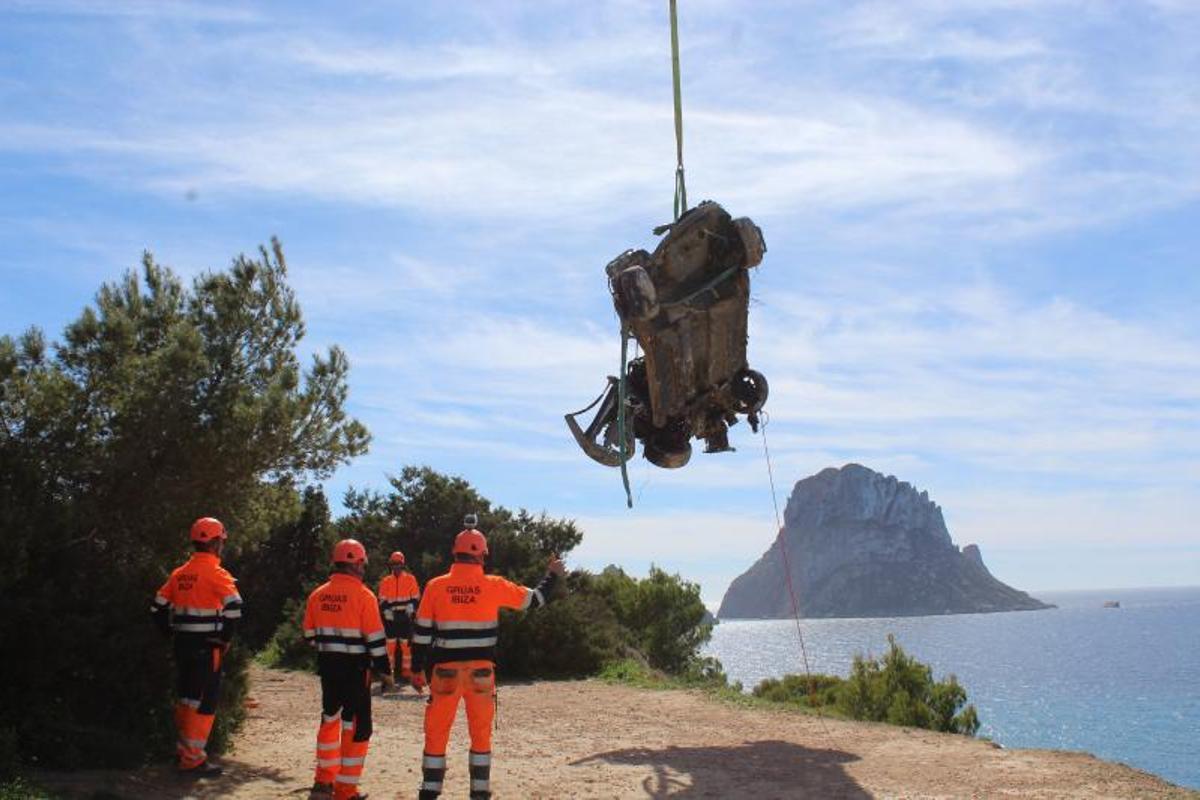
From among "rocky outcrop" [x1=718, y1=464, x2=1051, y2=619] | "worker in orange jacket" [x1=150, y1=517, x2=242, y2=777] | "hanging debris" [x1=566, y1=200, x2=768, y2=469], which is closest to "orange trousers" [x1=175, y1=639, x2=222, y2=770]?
"worker in orange jacket" [x1=150, y1=517, x2=242, y2=777]

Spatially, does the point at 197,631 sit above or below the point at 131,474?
below

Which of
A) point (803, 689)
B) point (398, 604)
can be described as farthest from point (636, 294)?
point (803, 689)

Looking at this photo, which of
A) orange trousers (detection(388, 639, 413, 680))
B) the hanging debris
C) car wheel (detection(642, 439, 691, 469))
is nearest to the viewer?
the hanging debris

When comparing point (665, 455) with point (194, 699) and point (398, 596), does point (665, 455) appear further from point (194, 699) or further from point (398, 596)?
point (398, 596)

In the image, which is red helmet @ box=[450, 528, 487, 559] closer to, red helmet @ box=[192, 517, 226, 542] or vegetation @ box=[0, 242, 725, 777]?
vegetation @ box=[0, 242, 725, 777]

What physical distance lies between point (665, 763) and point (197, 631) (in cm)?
448

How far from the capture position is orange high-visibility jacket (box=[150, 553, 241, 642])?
30.7ft

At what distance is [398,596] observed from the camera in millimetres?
16344

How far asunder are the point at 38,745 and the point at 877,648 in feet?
330

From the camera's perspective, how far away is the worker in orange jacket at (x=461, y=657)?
8.27 metres

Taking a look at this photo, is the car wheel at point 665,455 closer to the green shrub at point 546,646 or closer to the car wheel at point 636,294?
the car wheel at point 636,294

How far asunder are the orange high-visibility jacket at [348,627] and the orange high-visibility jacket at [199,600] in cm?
118

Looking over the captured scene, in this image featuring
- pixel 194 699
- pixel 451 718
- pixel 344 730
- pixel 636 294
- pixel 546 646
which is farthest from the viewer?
pixel 546 646

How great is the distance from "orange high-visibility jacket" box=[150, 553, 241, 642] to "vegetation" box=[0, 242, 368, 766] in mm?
469
